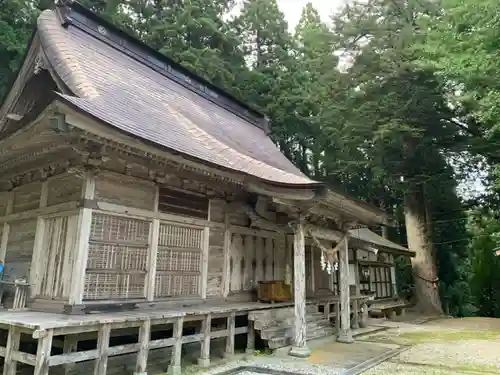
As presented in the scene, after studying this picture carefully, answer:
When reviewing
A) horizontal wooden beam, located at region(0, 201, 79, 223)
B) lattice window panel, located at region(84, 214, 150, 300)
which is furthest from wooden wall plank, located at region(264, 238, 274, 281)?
horizontal wooden beam, located at region(0, 201, 79, 223)

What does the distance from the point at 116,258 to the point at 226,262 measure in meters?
2.42

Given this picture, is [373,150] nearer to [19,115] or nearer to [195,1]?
[195,1]

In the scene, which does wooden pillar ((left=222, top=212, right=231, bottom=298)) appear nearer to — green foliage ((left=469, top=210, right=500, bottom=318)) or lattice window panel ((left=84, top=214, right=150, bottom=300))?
lattice window panel ((left=84, top=214, right=150, bottom=300))

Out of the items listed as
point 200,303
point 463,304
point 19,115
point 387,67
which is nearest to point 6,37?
point 19,115

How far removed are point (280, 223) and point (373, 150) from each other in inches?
399

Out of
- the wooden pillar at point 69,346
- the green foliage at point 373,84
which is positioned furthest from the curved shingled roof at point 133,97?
the green foliage at point 373,84

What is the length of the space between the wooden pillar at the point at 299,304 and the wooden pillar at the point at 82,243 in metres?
3.61

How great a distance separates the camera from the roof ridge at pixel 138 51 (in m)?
8.44

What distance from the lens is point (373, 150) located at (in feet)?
55.2

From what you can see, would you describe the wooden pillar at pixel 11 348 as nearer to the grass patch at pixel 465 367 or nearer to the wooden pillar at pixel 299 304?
the wooden pillar at pixel 299 304

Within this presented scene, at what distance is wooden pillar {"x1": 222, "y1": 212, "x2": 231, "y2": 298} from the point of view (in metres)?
7.57

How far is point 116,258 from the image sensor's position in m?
5.88

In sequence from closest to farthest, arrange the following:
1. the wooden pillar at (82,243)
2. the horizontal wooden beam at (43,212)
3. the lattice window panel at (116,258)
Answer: the wooden pillar at (82,243), the lattice window panel at (116,258), the horizontal wooden beam at (43,212)

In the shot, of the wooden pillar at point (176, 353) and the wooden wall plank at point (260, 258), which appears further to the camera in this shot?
the wooden wall plank at point (260, 258)
